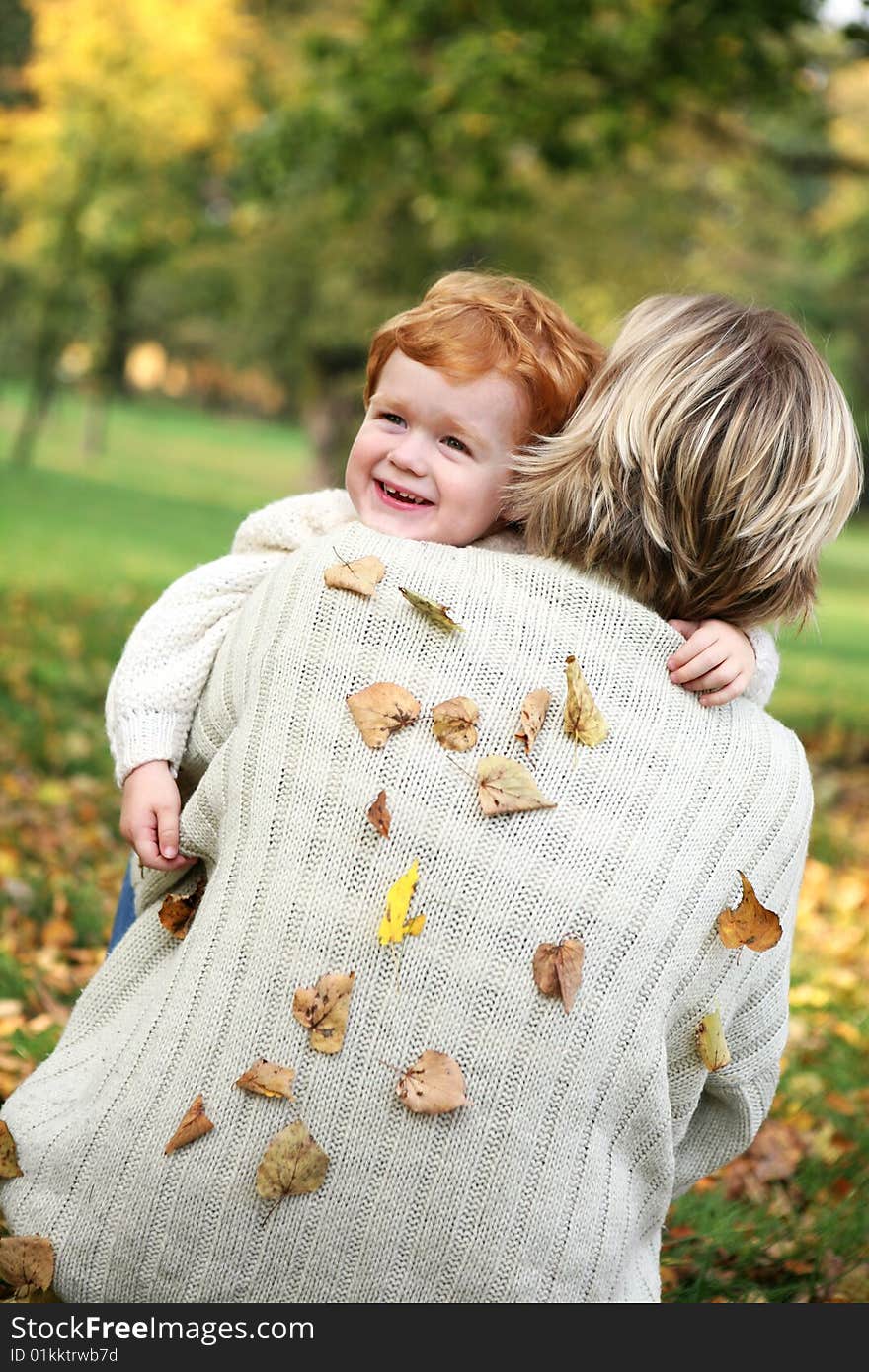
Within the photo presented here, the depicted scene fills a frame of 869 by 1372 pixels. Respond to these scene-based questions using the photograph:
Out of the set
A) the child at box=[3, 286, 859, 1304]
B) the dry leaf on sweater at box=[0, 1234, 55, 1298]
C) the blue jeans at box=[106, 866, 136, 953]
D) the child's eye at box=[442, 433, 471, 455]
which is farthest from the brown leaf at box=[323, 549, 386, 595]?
the dry leaf on sweater at box=[0, 1234, 55, 1298]

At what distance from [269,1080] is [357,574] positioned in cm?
67

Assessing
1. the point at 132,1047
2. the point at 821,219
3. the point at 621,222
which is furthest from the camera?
the point at 821,219

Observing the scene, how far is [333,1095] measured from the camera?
1.74m

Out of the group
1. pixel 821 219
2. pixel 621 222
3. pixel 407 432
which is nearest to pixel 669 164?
pixel 621 222

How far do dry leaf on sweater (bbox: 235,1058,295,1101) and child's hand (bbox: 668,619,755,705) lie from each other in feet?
2.42

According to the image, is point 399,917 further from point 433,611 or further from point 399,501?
point 399,501

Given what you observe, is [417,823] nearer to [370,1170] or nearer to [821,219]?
[370,1170]

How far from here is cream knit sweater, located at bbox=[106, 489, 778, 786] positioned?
7.11 feet

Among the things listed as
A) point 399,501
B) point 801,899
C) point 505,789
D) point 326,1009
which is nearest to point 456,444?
point 399,501

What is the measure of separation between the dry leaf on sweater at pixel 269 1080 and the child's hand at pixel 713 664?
739 mm

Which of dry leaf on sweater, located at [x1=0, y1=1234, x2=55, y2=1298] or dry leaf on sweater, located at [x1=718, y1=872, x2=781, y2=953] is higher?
dry leaf on sweater, located at [x1=718, y1=872, x2=781, y2=953]

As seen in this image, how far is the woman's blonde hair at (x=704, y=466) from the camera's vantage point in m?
1.90

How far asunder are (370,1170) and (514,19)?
26.6 feet

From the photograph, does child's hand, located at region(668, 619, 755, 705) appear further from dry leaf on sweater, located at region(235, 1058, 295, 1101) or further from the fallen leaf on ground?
the fallen leaf on ground
